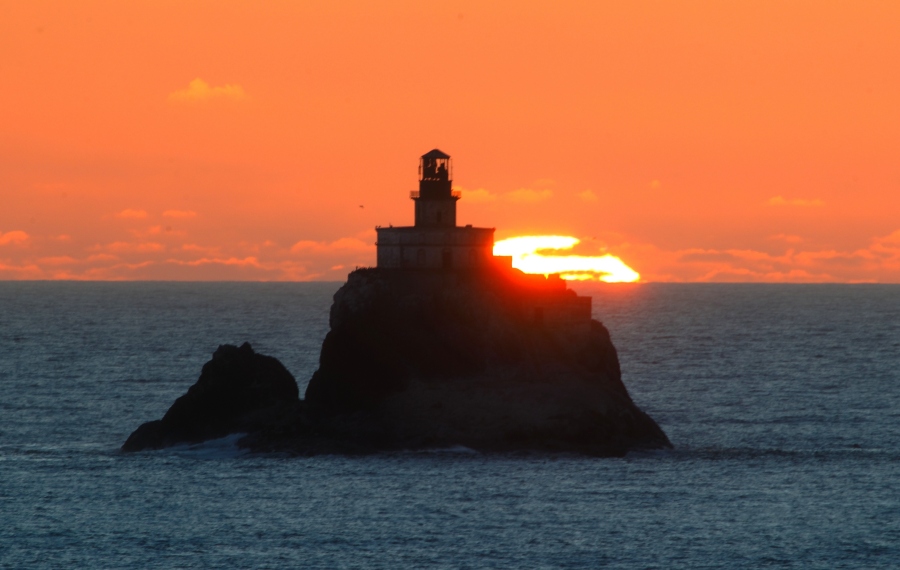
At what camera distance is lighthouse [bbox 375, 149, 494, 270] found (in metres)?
91.4

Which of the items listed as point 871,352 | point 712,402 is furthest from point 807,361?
point 712,402

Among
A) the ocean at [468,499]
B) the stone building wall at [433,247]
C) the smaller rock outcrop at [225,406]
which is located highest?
the stone building wall at [433,247]

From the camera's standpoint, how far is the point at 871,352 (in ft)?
531

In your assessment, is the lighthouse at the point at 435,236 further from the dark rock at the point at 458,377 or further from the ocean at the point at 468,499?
the ocean at the point at 468,499

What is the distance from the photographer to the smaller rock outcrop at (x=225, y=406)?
8638 cm

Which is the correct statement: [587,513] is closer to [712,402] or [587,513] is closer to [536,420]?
[536,420]

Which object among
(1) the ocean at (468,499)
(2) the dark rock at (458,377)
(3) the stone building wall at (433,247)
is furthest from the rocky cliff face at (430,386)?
(3) the stone building wall at (433,247)

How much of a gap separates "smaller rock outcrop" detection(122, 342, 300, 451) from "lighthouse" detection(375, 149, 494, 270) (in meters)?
11.2

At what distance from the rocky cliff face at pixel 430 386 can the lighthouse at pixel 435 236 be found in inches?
94.1

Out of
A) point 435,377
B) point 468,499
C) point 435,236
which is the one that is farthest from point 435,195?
point 468,499

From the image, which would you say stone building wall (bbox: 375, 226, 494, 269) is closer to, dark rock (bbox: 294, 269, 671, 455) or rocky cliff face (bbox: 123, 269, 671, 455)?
rocky cliff face (bbox: 123, 269, 671, 455)

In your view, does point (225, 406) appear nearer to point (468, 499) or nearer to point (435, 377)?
point (435, 377)

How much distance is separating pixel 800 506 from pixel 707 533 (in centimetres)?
771

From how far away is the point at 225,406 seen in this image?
87.9 meters
